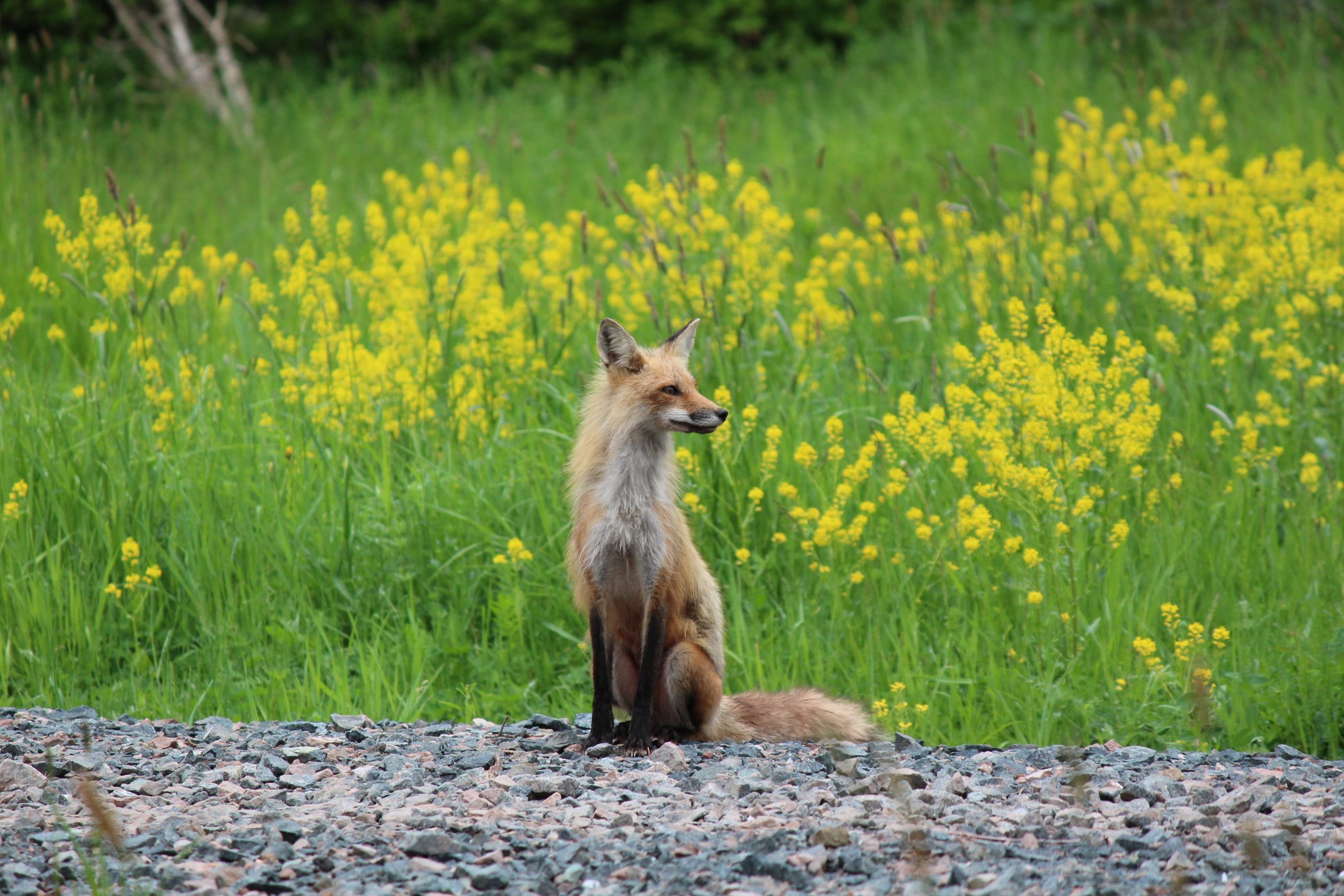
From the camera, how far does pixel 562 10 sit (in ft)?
58.0

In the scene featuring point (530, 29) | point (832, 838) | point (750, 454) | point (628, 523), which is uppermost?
point (530, 29)

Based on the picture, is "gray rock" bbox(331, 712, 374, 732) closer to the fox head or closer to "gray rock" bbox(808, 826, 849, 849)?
the fox head

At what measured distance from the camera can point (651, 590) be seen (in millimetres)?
4848

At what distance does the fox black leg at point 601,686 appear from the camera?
15.7ft

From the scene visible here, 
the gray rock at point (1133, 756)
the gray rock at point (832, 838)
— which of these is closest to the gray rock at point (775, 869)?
the gray rock at point (832, 838)

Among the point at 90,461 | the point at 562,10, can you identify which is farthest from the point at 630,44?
the point at 90,461

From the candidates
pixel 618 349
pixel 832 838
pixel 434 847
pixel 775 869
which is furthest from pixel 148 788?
pixel 618 349

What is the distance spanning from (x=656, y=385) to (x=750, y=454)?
1.59 metres

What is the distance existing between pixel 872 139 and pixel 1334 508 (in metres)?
8.14

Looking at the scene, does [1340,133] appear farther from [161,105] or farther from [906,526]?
[161,105]

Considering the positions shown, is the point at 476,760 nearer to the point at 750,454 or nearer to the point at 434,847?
the point at 434,847

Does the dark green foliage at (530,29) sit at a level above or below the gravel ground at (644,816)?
above

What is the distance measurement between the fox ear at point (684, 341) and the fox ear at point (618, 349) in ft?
0.59

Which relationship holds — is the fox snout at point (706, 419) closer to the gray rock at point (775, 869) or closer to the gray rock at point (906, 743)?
the gray rock at point (906, 743)
